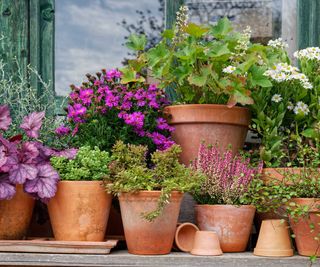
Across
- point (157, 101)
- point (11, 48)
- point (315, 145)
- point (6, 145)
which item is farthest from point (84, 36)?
point (315, 145)

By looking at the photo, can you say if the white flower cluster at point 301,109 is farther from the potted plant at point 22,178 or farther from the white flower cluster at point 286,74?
the potted plant at point 22,178

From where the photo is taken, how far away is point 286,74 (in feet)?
9.57

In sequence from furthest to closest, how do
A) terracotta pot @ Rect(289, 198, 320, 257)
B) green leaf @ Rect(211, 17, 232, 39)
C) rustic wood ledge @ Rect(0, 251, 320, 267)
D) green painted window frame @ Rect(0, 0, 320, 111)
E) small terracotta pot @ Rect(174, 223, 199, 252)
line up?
green painted window frame @ Rect(0, 0, 320, 111) < green leaf @ Rect(211, 17, 232, 39) < small terracotta pot @ Rect(174, 223, 199, 252) < terracotta pot @ Rect(289, 198, 320, 257) < rustic wood ledge @ Rect(0, 251, 320, 267)

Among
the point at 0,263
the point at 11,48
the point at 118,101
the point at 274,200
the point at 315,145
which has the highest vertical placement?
the point at 11,48

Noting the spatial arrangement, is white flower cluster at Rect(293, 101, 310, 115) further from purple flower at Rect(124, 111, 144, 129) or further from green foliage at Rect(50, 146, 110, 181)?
green foliage at Rect(50, 146, 110, 181)

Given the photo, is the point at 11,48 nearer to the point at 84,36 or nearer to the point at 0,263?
the point at 84,36

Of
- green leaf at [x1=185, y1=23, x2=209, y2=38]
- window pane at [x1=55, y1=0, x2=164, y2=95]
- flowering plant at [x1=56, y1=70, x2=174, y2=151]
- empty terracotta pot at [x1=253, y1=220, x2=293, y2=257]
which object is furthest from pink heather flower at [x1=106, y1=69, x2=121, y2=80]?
empty terracotta pot at [x1=253, y1=220, x2=293, y2=257]

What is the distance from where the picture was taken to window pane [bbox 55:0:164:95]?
11.4ft

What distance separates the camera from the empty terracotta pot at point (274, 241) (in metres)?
2.61

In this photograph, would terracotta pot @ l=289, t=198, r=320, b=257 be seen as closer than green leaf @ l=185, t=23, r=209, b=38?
Yes

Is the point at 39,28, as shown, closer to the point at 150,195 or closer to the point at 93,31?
the point at 93,31

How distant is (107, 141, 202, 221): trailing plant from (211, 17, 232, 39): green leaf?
0.64 metres

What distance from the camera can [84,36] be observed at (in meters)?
3.51

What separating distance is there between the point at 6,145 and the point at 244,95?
1.07 meters
